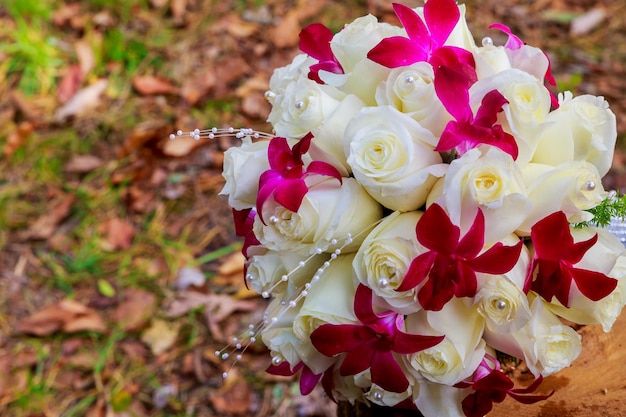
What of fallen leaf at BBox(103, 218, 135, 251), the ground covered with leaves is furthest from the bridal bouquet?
fallen leaf at BBox(103, 218, 135, 251)

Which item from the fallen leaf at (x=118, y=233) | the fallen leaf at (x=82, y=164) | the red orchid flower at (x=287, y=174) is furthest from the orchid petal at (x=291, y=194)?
the fallen leaf at (x=82, y=164)

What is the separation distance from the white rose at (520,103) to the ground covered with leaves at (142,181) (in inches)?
47.5

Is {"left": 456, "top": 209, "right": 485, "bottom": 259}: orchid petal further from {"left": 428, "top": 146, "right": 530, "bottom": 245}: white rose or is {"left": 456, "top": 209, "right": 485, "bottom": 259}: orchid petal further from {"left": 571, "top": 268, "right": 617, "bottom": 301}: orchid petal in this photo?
{"left": 571, "top": 268, "right": 617, "bottom": 301}: orchid petal

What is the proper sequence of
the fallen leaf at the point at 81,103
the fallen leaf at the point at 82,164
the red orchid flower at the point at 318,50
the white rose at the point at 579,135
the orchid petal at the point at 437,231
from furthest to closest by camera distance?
the fallen leaf at the point at 81,103 → the fallen leaf at the point at 82,164 → the red orchid flower at the point at 318,50 → the white rose at the point at 579,135 → the orchid petal at the point at 437,231

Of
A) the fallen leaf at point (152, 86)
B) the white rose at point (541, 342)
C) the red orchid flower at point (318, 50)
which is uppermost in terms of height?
the red orchid flower at point (318, 50)

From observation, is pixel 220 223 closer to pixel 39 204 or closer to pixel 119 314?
pixel 119 314

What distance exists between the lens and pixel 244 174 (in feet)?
3.09

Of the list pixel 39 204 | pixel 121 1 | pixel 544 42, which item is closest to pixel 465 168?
pixel 39 204

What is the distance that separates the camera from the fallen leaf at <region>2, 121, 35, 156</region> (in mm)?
2564

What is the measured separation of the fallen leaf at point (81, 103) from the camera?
2.65 m

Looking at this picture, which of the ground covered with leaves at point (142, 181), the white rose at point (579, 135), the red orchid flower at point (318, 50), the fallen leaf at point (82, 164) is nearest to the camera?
the white rose at point (579, 135)

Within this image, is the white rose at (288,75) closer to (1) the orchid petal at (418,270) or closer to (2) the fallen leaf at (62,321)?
(1) the orchid petal at (418,270)

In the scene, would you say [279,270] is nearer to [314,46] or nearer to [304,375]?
[304,375]

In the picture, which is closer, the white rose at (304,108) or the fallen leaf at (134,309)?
the white rose at (304,108)
